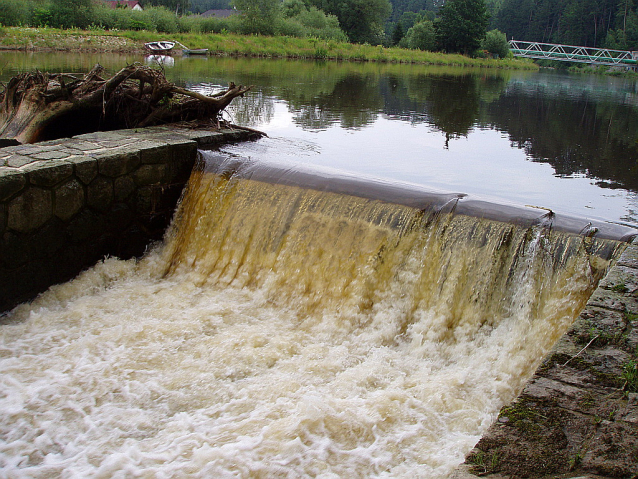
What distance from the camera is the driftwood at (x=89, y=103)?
6625 mm

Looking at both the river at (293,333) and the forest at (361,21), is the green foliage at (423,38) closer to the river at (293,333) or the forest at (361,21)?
the forest at (361,21)

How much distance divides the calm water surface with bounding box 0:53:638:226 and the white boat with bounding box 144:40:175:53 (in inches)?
646

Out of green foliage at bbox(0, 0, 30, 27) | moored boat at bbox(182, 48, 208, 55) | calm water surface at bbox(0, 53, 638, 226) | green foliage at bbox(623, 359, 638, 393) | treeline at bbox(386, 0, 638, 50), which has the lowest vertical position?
green foliage at bbox(623, 359, 638, 393)

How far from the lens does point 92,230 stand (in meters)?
5.25

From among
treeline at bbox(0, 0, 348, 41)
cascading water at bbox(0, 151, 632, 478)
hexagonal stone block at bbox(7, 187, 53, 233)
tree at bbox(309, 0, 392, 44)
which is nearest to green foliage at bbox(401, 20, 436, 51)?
tree at bbox(309, 0, 392, 44)

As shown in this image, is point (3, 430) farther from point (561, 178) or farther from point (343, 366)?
point (561, 178)

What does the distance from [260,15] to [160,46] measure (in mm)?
11601

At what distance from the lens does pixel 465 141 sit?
9672 mm

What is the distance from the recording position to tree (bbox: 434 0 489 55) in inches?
1909

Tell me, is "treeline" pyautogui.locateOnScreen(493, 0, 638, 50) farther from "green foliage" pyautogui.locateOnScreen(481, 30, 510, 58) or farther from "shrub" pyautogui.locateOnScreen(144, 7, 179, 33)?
"shrub" pyautogui.locateOnScreen(144, 7, 179, 33)

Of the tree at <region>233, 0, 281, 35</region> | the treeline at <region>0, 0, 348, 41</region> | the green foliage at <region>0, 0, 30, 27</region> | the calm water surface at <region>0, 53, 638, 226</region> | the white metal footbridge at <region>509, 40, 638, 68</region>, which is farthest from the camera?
the white metal footbridge at <region>509, 40, 638, 68</region>

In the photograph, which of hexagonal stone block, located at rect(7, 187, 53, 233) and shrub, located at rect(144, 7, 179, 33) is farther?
shrub, located at rect(144, 7, 179, 33)

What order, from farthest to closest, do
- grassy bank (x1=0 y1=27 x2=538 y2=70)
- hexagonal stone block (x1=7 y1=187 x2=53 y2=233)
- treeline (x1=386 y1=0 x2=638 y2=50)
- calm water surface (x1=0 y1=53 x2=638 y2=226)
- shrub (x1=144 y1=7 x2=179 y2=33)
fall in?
1. treeline (x1=386 y1=0 x2=638 y2=50)
2. shrub (x1=144 y1=7 x2=179 y2=33)
3. grassy bank (x1=0 y1=27 x2=538 y2=70)
4. calm water surface (x1=0 y1=53 x2=638 y2=226)
5. hexagonal stone block (x1=7 y1=187 x2=53 y2=233)

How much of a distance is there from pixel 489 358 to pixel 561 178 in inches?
172
